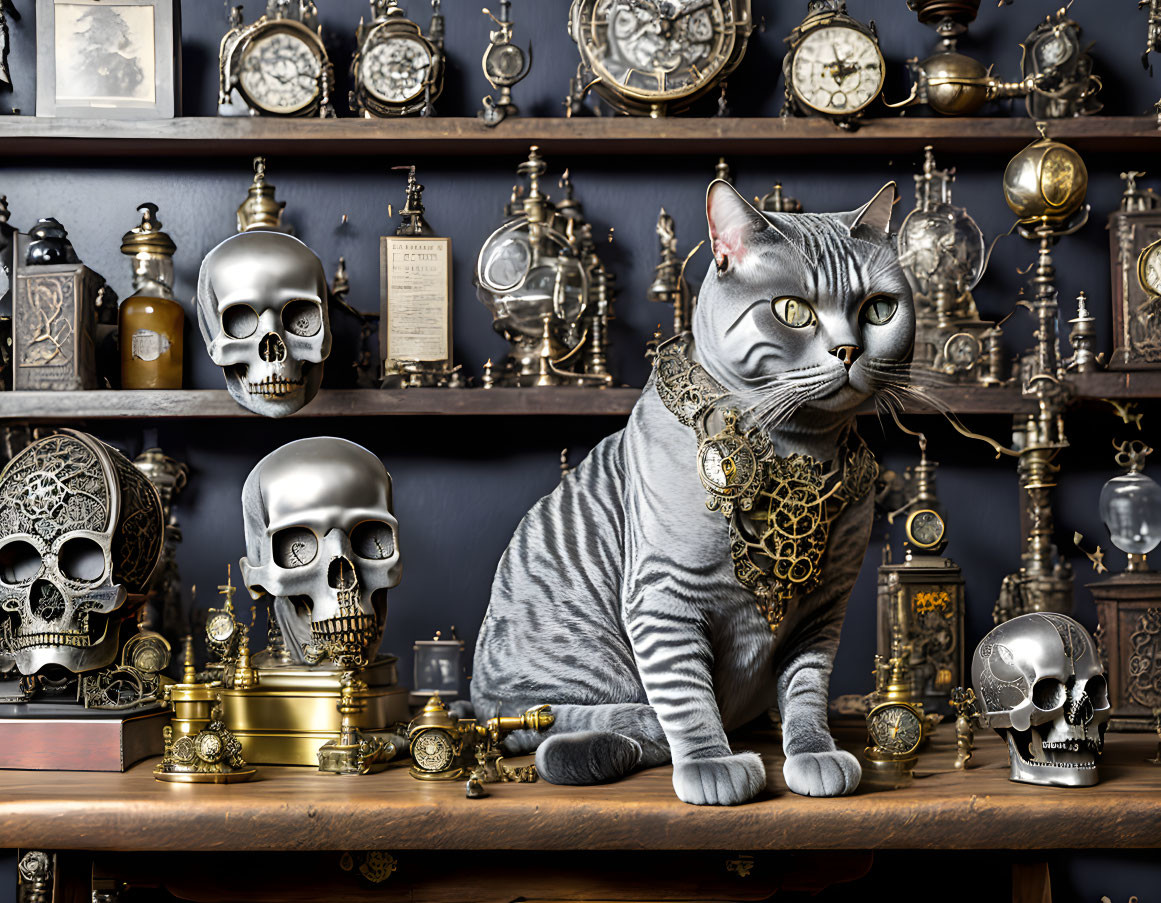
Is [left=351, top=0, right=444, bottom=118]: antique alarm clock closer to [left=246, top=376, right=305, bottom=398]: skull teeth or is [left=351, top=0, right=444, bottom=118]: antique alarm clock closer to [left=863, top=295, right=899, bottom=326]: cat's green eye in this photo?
[left=246, top=376, right=305, bottom=398]: skull teeth

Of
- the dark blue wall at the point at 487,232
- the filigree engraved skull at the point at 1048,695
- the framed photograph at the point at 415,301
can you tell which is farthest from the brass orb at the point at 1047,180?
the framed photograph at the point at 415,301

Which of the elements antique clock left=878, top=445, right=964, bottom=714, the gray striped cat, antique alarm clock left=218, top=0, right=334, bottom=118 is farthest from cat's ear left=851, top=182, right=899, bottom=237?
antique alarm clock left=218, top=0, right=334, bottom=118

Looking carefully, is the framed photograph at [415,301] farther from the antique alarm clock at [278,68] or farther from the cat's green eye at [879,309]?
the cat's green eye at [879,309]

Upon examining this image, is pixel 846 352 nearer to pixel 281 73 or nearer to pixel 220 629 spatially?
pixel 220 629

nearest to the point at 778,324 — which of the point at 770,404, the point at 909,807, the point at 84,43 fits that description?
the point at 770,404

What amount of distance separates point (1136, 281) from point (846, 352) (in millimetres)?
827

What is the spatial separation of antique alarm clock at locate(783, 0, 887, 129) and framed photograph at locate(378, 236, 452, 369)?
1.96ft

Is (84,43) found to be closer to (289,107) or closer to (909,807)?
(289,107)

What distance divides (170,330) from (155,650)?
1.79ft

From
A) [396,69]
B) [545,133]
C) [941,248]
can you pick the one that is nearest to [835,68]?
[941,248]

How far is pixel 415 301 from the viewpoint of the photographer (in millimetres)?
1732

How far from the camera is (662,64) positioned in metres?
1.72

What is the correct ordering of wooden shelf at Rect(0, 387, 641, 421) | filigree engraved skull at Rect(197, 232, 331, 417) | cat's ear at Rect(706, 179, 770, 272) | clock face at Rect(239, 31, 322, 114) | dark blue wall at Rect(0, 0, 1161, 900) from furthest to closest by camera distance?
1. dark blue wall at Rect(0, 0, 1161, 900)
2. clock face at Rect(239, 31, 322, 114)
3. wooden shelf at Rect(0, 387, 641, 421)
4. filigree engraved skull at Rect(197, 232, 331, 417)
5. cat's ear at Rect(706, 179, 770, 272)

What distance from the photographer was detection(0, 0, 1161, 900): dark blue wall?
6.03 ft
